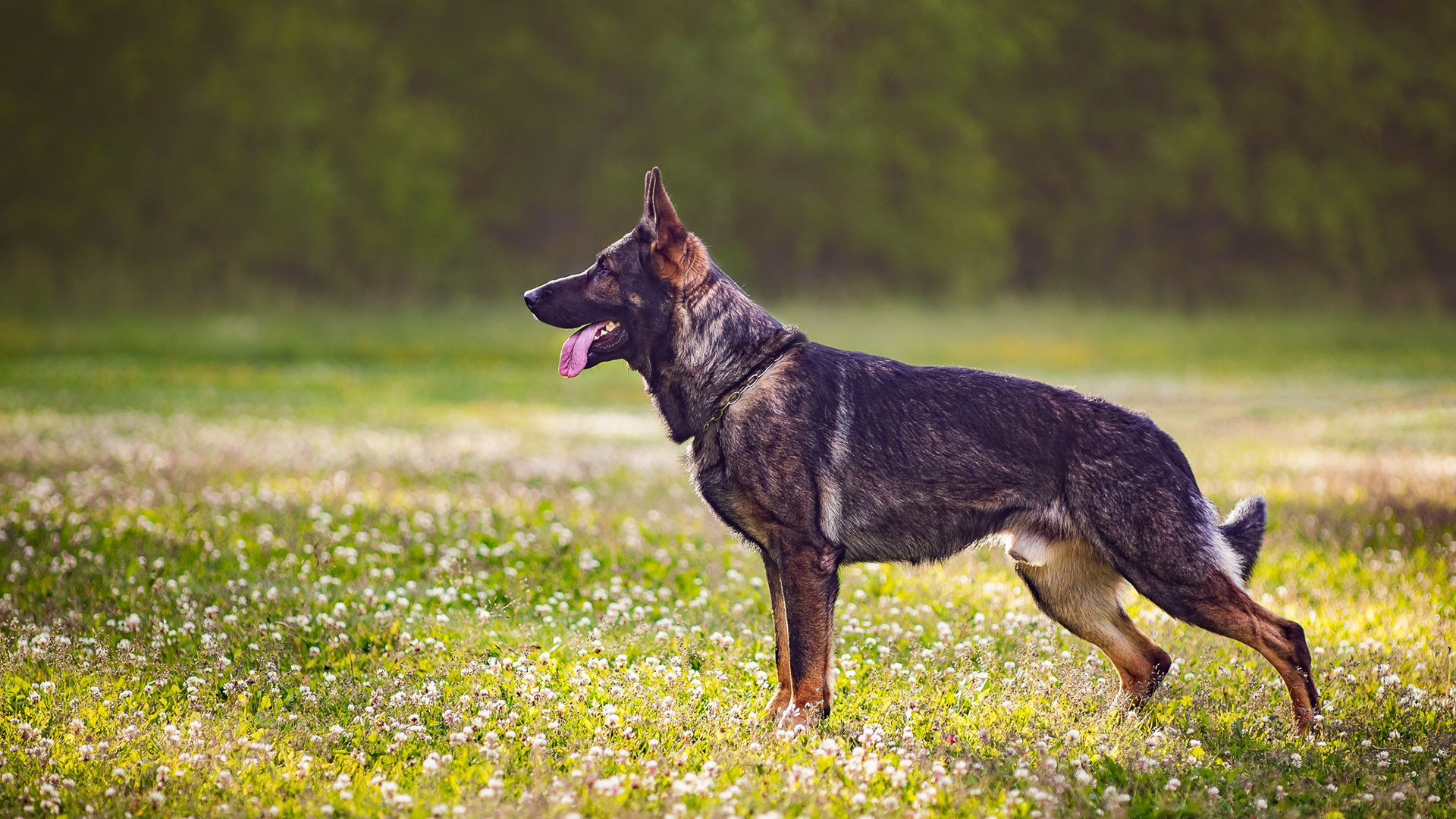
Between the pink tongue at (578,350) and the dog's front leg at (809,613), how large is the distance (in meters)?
1.21

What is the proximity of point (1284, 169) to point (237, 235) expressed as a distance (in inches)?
1245

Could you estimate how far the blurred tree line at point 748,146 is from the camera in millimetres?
30844

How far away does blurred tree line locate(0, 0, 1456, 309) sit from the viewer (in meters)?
30.8

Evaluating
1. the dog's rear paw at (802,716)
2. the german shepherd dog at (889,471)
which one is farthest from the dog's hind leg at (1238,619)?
the dog's rear paw at (802,716)

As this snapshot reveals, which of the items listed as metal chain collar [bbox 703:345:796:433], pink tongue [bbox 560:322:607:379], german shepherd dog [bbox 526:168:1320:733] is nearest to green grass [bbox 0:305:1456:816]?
german shepherd dog [bbox 526:168:1320:733]

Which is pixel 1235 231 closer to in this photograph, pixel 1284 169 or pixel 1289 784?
pixel 1284 169

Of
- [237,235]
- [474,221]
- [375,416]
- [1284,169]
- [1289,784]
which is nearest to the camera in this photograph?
[1289,784]

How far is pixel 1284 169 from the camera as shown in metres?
39.2

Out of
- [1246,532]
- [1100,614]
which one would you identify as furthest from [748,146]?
[1246,532]

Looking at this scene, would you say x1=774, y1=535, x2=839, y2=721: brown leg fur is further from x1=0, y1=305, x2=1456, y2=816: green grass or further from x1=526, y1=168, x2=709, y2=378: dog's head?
x1=526, y1=168, x2=709, y2=378: dog's head

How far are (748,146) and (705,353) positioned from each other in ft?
106

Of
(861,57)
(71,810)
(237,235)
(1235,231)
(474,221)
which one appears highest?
(861,57)

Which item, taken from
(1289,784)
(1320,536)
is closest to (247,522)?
(1289,784)

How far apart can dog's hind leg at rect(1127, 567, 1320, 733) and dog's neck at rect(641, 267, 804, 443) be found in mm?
1899
